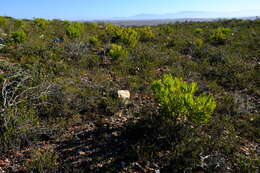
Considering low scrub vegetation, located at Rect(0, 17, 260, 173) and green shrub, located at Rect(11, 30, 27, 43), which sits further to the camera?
green shrub, located at Rect(11, 30, 27, 43)

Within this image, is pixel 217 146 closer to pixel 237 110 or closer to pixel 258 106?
pixel 237 110

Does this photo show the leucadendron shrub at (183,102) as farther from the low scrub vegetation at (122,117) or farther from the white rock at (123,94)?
the white rock at (123,94)

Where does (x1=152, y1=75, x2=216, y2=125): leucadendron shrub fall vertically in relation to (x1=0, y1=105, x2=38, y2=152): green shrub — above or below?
above

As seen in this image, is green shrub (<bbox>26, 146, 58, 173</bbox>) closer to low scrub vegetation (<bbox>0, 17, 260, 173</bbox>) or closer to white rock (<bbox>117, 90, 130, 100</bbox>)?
low scrub vegetation (<bbox>0, 17, 260, 173</bbox>)

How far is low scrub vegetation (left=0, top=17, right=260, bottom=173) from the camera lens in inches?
123

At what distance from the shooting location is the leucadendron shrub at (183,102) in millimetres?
3236

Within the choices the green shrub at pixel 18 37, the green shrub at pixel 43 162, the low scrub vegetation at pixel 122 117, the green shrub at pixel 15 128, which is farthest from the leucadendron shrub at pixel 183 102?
the green shrub at pixel 18 37

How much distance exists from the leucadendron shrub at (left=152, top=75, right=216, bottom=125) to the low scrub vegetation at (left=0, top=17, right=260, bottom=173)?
0.6 inches

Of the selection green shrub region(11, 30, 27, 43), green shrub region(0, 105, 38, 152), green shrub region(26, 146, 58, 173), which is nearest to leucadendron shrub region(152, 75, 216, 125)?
green shrub region(26, 146, 58, 173)

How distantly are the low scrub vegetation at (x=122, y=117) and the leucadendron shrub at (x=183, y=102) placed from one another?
16 millimetres

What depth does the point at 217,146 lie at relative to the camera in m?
3.44

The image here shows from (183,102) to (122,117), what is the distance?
1455mm

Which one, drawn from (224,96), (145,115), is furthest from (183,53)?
(145,115)

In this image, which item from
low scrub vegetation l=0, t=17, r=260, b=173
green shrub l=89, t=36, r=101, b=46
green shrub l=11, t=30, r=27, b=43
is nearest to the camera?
low scrub vegetation l=0, t=17, r=260, b=173
